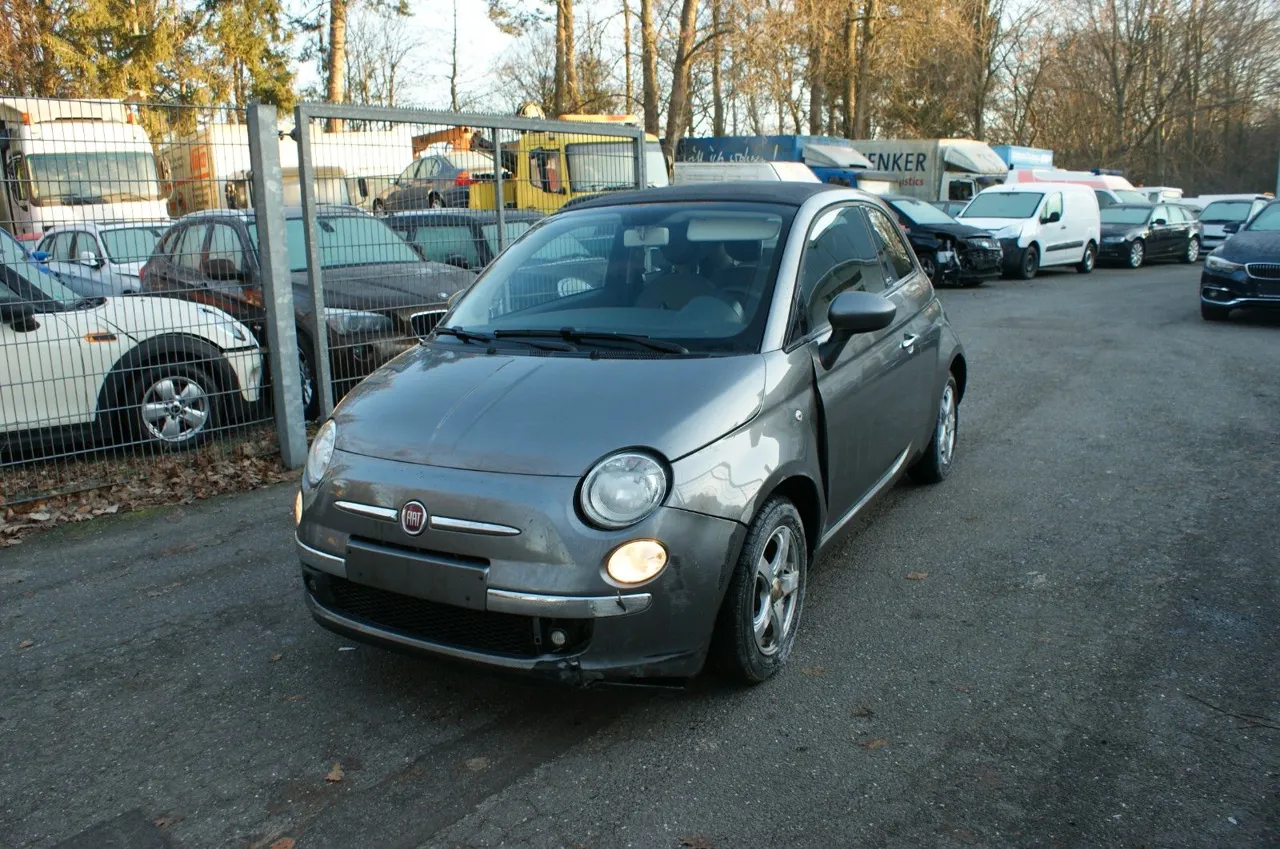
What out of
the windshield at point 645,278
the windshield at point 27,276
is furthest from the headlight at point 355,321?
the windshield at point 645,278

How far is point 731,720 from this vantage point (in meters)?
3.51

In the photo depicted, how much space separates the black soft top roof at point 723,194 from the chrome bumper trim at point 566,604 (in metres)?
2.17

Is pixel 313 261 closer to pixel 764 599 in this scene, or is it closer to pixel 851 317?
pixel 851 317

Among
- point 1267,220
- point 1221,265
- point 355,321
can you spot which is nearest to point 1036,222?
point 1267,220

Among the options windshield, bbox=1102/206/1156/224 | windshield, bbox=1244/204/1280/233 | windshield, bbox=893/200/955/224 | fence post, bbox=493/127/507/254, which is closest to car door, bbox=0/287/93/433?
fence post, bbox=493/127/507/254

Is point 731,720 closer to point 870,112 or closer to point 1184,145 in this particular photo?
point 870,112

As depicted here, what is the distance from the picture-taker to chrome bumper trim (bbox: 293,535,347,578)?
3.45 meters

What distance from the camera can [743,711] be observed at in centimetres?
356

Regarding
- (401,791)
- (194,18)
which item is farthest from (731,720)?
(194,18)

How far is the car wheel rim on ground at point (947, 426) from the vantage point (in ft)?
20.2

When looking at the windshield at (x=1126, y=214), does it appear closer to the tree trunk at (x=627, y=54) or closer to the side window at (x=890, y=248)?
the tree trunk at (x=627, y=54)

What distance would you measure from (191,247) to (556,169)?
363 cm

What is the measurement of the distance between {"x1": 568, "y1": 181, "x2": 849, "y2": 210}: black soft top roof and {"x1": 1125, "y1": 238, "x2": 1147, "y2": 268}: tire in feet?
71.1

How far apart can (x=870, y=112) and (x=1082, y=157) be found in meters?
16.8
